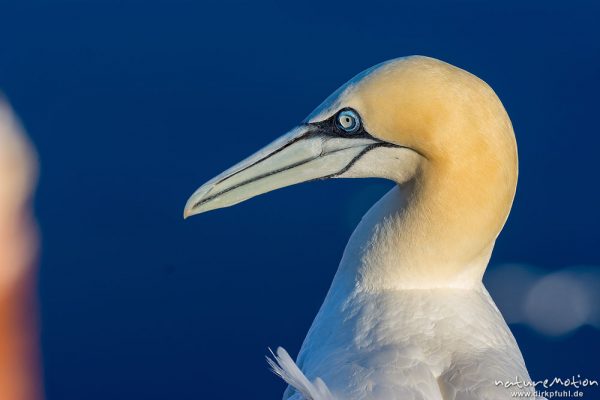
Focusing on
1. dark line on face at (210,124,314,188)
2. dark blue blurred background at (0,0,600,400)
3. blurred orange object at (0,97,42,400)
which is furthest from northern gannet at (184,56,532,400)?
blurred orange object at (0,97,42,400)

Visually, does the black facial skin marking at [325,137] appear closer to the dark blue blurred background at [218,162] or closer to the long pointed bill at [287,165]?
the long pointed bill at [287,165]

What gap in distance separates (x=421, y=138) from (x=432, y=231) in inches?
11.7

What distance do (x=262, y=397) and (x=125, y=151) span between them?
4.92 feet

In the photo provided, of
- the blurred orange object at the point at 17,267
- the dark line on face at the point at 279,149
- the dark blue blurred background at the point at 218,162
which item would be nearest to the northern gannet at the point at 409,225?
the dark line on face at the point at 279,149

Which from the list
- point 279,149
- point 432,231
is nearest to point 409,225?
point 432,231

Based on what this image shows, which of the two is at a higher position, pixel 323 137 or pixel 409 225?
pixel 323 137

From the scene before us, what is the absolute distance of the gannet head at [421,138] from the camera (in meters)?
2.52

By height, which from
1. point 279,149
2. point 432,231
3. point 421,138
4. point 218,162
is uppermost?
point 218,162

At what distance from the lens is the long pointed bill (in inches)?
107

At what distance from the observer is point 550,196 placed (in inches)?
178

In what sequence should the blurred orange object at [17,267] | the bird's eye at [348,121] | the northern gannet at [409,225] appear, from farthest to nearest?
1. the blurred orange object at [17,267]
2. the bird's eye at [348,121]
3. the northern gannet at [409,225]

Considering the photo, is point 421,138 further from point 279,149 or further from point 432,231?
point 279,149

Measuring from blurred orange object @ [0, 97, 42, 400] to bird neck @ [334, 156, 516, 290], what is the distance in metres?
1.64

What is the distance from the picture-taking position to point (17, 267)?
4332 mm
